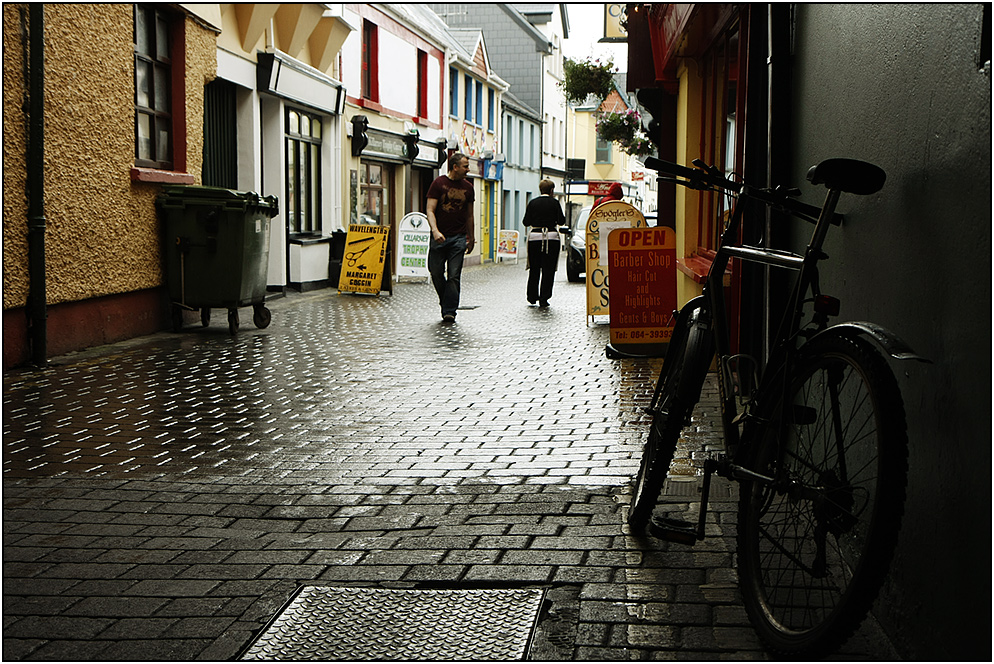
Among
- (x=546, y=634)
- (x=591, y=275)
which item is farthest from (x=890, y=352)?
(x=591, y=275)

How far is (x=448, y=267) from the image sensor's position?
12.6m

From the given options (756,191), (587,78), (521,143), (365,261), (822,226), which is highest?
(521,143)

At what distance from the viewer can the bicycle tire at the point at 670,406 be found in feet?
12.3

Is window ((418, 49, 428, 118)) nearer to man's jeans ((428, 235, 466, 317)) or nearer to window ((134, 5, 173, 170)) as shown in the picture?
man's jeans ((428, 235, 466, 317))

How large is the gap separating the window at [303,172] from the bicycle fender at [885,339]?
15471 millimetres

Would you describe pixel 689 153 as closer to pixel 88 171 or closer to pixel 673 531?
pixel 88 171

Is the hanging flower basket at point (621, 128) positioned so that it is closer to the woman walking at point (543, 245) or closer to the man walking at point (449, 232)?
the woman walking at point (543, 245)

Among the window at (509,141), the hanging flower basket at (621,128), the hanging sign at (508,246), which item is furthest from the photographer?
the window at (509,141)

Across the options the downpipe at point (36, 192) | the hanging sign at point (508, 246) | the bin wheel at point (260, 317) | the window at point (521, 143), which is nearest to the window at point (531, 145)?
the window at point (521, 143)

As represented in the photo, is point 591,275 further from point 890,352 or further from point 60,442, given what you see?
point 890,352

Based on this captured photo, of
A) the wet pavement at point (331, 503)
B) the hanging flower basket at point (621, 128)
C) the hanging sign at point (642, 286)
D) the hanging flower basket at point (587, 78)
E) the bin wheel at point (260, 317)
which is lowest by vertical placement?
the wet pavement at point (331, 503)

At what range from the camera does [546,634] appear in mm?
3074

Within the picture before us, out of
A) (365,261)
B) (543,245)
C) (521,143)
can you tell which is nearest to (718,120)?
(543,245)

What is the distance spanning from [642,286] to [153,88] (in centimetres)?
593
